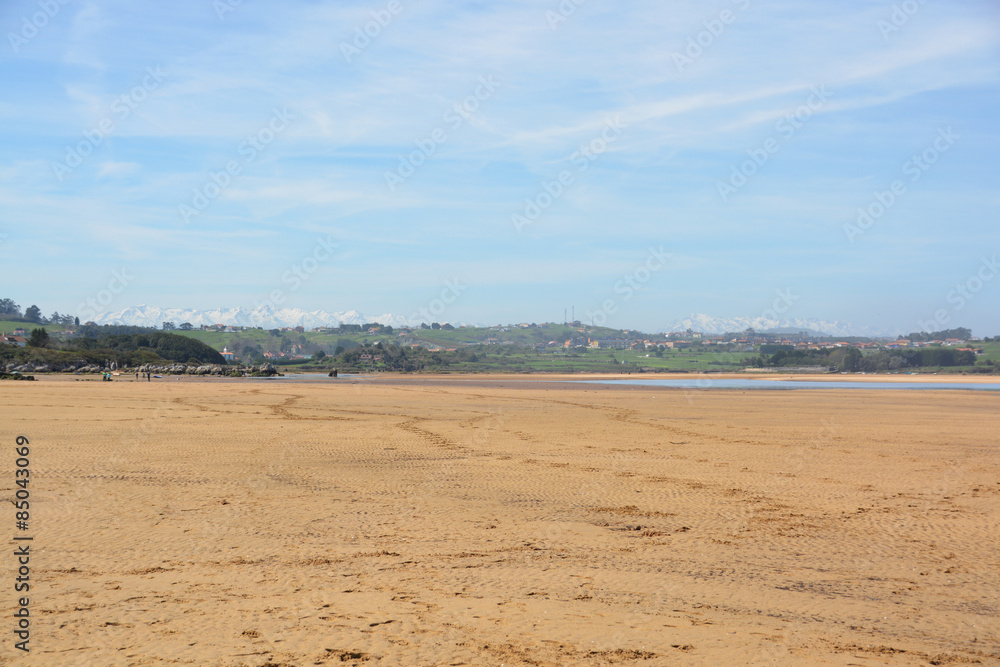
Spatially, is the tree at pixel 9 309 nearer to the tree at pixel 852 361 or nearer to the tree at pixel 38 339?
the tree at pixel 38 339

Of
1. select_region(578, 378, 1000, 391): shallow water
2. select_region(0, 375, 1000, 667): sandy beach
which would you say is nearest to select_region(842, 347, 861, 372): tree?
select_region(578, 378, 1000, 391): shallow water

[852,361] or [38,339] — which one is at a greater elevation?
[38,339]

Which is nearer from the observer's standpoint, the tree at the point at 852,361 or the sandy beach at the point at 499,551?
the sandy beach at the point at 499,551

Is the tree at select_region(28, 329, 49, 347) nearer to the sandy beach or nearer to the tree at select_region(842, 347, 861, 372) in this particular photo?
the sandy beach

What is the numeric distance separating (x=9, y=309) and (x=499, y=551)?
211 meters

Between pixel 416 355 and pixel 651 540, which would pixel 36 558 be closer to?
pixel 651 540

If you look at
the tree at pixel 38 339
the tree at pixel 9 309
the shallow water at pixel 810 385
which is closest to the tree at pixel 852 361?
the shallow water at pixel 810 385

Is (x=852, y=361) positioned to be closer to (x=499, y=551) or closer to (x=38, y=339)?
(x=38, y=339)

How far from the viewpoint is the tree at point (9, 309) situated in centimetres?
17382

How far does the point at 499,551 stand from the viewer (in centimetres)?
889

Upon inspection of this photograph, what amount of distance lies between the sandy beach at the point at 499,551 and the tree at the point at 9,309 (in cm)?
18891

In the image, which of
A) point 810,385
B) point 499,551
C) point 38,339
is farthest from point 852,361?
point 499,551

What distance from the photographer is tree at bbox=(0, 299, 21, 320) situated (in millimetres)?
173825

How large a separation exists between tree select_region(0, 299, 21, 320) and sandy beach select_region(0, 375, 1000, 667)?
18891 cm
